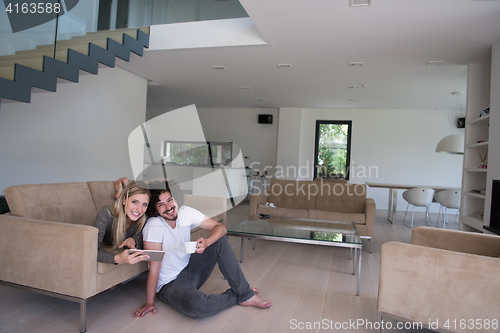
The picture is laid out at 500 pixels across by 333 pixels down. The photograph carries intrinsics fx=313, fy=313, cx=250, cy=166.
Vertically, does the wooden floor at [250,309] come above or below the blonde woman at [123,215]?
below

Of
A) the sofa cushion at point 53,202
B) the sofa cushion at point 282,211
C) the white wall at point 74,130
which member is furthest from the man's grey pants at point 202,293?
the white wall at point 74,130

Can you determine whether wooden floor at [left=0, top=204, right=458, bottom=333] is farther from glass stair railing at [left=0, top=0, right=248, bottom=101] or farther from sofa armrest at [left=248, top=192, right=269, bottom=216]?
glass stair railing at [left=0, top=0, right=248, bottom=101]

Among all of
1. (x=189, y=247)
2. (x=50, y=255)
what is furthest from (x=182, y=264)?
(x=50, y=255)

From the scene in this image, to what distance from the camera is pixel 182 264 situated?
217cm

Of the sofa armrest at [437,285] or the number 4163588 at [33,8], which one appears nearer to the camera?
the sofa armrest at [437,285]

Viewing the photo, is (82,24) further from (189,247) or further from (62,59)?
(189,247)

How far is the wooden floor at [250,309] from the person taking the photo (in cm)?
191

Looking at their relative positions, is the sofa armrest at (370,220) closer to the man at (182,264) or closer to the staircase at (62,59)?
the man at (182,264)

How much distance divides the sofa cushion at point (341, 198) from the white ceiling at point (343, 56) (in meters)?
1.85

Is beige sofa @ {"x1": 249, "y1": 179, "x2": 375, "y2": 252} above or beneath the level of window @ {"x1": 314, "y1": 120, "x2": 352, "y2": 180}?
beneath

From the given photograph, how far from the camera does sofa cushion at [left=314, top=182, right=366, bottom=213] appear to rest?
14.9 ft

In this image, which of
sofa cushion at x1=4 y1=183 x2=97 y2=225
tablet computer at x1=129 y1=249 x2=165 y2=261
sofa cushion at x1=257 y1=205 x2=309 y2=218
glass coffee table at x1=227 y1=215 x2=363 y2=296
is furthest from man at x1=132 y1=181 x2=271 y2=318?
sofa cushion at x1=257 y1=205 x2=309 y2=218

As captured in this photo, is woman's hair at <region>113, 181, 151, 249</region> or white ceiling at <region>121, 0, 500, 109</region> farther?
white ceiling at <region>121, 0, 500, 109</region>

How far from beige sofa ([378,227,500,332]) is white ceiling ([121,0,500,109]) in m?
2.39
